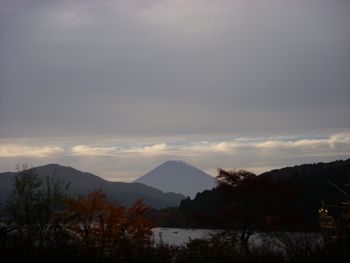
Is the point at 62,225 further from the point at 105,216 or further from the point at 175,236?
the point at 175,236

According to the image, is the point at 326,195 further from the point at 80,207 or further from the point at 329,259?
the point at 329,259

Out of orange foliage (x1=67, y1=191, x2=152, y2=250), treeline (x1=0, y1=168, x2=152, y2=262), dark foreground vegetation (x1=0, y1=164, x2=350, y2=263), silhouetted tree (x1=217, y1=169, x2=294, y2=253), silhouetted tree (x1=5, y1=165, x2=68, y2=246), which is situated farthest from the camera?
silhouetted tree (x1=217, y1=169, x2=294, y2=253)

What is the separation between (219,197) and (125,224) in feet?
20.7

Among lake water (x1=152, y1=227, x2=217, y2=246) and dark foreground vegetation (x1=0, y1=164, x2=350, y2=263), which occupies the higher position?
dark foreground vegetation (x1=0, y1=164, x2=350, y2=263)

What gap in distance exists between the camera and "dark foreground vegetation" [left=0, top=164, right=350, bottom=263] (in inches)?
398

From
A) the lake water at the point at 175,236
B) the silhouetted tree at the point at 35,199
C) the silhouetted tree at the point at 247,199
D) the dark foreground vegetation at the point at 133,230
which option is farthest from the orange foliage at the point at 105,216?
the silhouetted tree at the point at 247,199

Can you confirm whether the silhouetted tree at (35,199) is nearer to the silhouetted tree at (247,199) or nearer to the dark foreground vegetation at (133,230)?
the dark foreground vegetation at (133,230)

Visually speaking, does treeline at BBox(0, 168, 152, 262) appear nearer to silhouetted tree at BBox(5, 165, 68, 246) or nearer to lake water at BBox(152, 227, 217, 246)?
silhouetted tree at BBox(5, 165, 68, 246)

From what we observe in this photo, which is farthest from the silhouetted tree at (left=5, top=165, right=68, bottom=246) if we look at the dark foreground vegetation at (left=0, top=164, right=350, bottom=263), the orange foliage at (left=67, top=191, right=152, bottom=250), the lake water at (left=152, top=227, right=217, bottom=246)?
the lake water at (left=152, top=227, right=217, bottom=246)

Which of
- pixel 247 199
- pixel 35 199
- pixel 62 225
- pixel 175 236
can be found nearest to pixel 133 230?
pixel 247 199

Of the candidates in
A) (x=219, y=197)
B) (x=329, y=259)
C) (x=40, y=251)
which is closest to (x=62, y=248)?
(x=40, y=251)

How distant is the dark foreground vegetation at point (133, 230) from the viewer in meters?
10.1

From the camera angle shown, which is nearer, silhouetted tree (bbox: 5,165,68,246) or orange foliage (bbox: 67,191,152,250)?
silhouetted tree (bbox: 5,165,68,246)

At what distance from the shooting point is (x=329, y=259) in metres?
10.2
